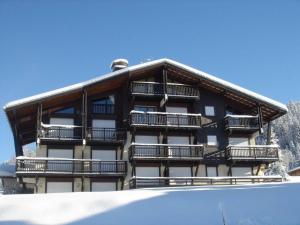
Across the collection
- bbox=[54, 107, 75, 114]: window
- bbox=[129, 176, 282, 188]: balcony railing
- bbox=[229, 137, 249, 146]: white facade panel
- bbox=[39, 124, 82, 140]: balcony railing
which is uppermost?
bbox=[54, 107, 75, 114]: window

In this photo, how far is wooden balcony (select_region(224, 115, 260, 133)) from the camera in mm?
30948

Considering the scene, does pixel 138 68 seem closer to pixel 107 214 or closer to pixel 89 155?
pixel 89 155

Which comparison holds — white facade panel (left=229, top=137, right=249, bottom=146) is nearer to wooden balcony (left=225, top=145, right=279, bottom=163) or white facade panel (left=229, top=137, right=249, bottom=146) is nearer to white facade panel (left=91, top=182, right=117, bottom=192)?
wooden balcony (left=225, top=145, right=279, bottom=163)

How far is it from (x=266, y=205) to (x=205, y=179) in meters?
15.6

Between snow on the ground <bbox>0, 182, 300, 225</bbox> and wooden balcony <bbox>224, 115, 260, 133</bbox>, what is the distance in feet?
51.8

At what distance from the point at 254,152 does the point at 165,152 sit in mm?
6925

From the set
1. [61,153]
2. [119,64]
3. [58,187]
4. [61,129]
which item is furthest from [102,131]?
[119,64]

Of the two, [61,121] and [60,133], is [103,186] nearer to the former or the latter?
[60,133]

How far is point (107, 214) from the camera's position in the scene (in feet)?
40.4

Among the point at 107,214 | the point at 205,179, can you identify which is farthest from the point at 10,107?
the point at 107,214

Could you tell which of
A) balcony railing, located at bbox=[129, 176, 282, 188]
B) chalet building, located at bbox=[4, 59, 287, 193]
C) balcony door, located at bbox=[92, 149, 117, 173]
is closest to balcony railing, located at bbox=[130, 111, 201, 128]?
chalet building, located at bbox=[4, 59, 287, 193]

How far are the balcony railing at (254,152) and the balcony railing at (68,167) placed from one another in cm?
820

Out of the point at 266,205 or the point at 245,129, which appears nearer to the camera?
the point at 266,205

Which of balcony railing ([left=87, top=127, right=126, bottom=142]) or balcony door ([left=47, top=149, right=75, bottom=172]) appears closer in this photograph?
balcony door ([left=47, top=149, right=75, bottom=172])
